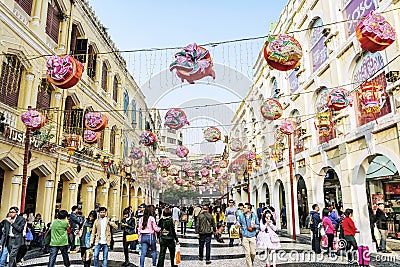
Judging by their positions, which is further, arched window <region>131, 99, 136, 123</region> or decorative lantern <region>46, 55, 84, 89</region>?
arched window <region>131, 99, 136, 123</region>

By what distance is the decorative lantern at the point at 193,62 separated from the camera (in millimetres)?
6918

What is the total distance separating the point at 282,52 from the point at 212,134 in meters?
7.82

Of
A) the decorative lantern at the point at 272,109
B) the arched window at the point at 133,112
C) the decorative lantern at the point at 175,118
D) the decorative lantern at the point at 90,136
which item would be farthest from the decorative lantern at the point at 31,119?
the arched window at the point at 133,112

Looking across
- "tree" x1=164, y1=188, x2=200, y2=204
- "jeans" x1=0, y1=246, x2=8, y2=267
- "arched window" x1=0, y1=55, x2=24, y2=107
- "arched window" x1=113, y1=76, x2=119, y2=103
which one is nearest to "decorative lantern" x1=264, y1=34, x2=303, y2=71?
"jeans" x1=0, y1=246, x2=8, y2=267

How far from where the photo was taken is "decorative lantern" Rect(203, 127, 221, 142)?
13.8m

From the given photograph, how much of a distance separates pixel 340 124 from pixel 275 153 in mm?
5519

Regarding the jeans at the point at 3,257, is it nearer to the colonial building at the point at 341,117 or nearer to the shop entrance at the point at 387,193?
the colonial building at the point at 341,117

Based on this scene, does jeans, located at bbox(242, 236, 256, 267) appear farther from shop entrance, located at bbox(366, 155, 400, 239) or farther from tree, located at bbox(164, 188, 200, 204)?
tree, located at bbox(164, 188, 200, 204)

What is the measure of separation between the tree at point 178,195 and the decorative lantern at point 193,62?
42.7m

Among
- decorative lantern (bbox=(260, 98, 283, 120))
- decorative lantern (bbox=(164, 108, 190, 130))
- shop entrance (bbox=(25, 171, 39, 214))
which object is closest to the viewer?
decorative lantern (bbox=(164, 108, 190, 130))

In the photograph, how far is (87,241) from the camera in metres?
6.91

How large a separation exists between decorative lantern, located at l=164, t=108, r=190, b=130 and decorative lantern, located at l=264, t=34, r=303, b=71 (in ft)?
16.7

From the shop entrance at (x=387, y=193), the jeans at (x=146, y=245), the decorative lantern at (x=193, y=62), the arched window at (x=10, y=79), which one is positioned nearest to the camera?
the jeans at (x=146, y=245)

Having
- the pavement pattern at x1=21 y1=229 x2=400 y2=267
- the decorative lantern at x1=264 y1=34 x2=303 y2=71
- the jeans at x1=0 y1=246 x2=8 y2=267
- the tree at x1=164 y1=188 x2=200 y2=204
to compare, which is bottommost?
the pavement pattern at x1=21 y1=229 x2=400 y2=267
